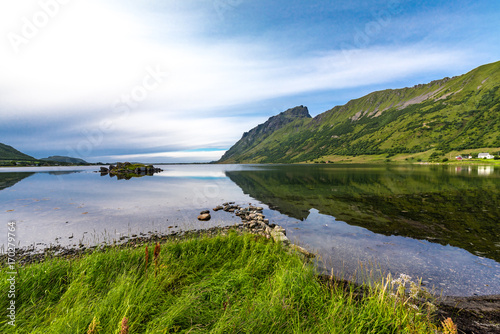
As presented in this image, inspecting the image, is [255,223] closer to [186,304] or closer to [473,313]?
[473,313]

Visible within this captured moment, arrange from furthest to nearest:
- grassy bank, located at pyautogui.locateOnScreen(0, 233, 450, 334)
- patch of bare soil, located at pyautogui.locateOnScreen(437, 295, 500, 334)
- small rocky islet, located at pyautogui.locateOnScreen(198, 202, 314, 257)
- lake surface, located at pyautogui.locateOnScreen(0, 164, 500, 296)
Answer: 1. small rocky islet, located at pyautogui.locateOnScreen(198, 202, 314, 257)
2. lake surface, located at pyautogui.locateOnScreen(0, 164, 500, 296)
3. patch of bare soil, located at pyautogui.locateOnScreen(437, 295, 500, 334)
4. grassy bank, located at pyautogui.locateOnScreen(0, 233, 450, 334)

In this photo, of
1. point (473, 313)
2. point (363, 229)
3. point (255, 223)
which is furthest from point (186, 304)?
point (363, 229)

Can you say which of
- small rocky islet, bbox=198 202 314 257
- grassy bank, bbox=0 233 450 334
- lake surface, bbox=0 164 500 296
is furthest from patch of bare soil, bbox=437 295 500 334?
small rocky islet, bbox=198 202 314 257

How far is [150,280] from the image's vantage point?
7.34 meters

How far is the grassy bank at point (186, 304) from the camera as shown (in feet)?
17.2

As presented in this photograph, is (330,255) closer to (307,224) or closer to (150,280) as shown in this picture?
(307,224)

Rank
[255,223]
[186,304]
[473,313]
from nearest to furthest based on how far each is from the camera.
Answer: [186,304] < [473,313] < [255,223]

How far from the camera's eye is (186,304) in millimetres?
6012

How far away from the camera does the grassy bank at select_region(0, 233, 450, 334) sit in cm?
523

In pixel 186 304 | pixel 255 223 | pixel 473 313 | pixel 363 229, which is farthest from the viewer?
pixel 255 223

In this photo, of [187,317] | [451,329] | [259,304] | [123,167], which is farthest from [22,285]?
[123,167]

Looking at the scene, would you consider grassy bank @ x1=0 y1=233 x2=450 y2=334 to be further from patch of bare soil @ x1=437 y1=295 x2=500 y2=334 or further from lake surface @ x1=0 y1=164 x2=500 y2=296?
lake surface @ x1=0 y1=164 x2=500 y2=296

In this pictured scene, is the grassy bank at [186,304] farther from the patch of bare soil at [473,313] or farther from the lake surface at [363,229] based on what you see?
the lake surface at [363,229]

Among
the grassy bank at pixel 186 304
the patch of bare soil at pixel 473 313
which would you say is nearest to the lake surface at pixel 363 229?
the patch of bare soil at pixel 473 313
